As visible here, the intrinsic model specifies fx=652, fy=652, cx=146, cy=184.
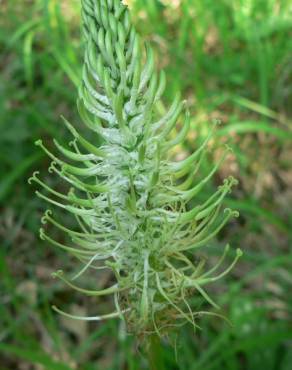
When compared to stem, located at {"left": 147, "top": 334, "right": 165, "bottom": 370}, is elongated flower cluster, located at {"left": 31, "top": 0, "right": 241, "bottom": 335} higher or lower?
higher

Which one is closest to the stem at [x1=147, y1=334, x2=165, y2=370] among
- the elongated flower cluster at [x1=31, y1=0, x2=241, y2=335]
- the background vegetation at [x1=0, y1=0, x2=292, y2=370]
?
the elongated flower cluster at [x1=31, y1=0, x2=241, y2=335]

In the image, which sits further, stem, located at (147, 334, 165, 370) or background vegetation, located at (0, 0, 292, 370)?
background vegetation, located at (0, 0, 292, 370)

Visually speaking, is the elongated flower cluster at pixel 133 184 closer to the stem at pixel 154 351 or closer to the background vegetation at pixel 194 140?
the stem at pixel 154 351

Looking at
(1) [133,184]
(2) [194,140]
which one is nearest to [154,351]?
(1) [133,184]

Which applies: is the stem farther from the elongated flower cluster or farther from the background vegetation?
the background vegetation

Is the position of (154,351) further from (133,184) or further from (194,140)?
(194,140)

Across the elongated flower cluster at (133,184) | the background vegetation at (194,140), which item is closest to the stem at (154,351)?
the elongated flower cluster at (133,184)
